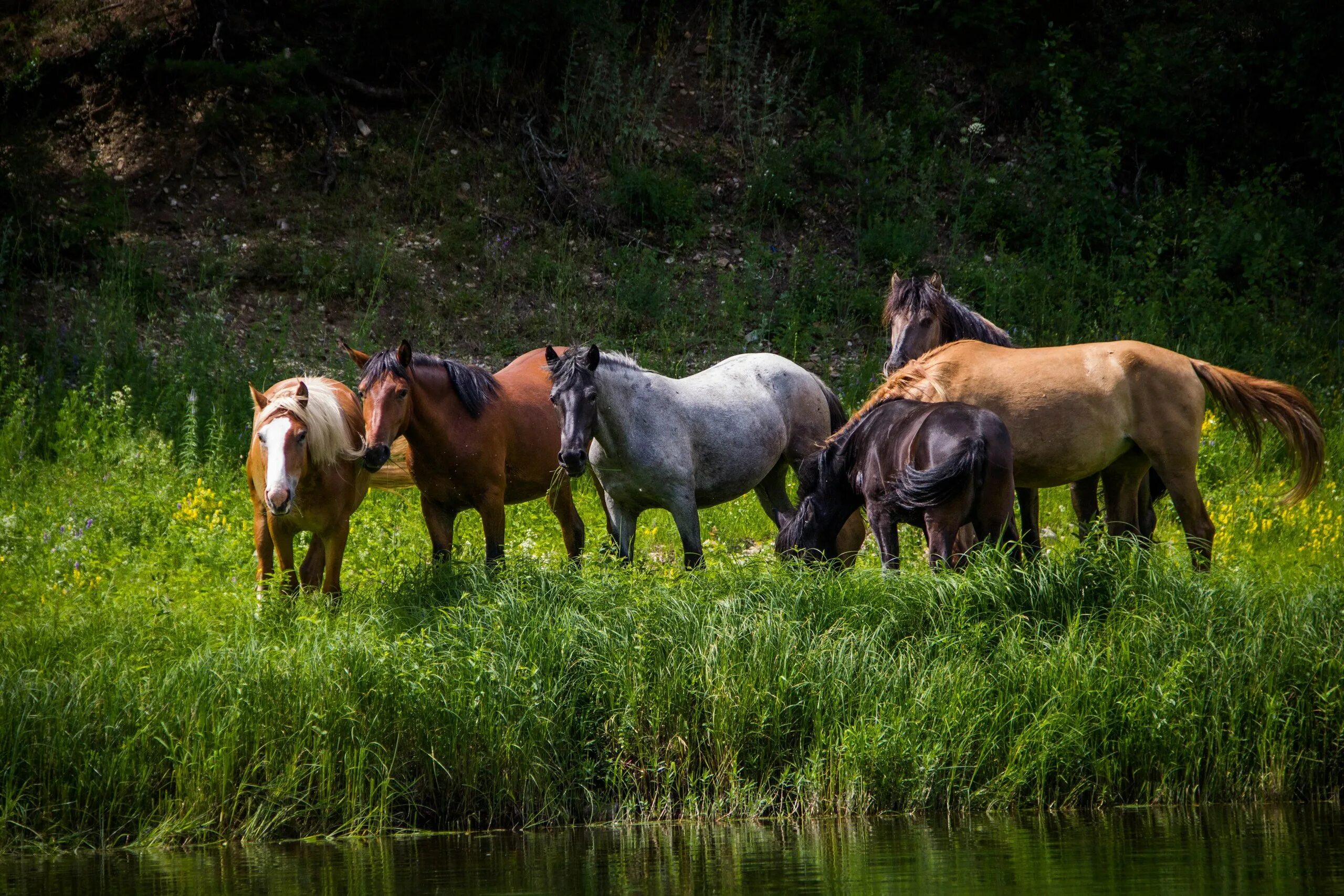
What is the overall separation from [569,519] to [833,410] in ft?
7.17

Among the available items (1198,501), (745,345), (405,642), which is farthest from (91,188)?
(1198,501)

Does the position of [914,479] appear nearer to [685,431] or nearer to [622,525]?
[685,431]

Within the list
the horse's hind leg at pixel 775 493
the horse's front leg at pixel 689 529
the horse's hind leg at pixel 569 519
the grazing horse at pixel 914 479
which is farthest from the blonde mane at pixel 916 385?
the horse's hind leg at pixel 569 519

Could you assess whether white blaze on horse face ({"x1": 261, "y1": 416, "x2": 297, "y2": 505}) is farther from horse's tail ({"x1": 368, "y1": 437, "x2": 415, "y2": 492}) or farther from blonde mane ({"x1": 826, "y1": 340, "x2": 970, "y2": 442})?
blonde mane ({"x1": 826, "y1": 340, "x2": 970, "y2": 442})

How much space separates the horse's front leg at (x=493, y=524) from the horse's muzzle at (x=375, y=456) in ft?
2.84

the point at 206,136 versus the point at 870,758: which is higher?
the point at 206,136

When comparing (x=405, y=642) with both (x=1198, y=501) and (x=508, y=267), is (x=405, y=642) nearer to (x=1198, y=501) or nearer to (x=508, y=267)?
(x=1198, y=501)

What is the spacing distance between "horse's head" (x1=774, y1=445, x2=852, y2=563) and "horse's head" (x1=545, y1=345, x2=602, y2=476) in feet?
4.54

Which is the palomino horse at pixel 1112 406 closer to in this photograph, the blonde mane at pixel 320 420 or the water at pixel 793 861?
the water at pixel 793 861

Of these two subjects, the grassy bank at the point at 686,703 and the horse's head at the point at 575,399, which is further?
the horse's head at the point at 575,399

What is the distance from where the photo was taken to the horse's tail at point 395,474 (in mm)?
9773

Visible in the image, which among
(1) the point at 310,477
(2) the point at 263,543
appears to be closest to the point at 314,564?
(2) the point at 263,543

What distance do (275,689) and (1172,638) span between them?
4588 mm

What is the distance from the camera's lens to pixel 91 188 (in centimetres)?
1524
